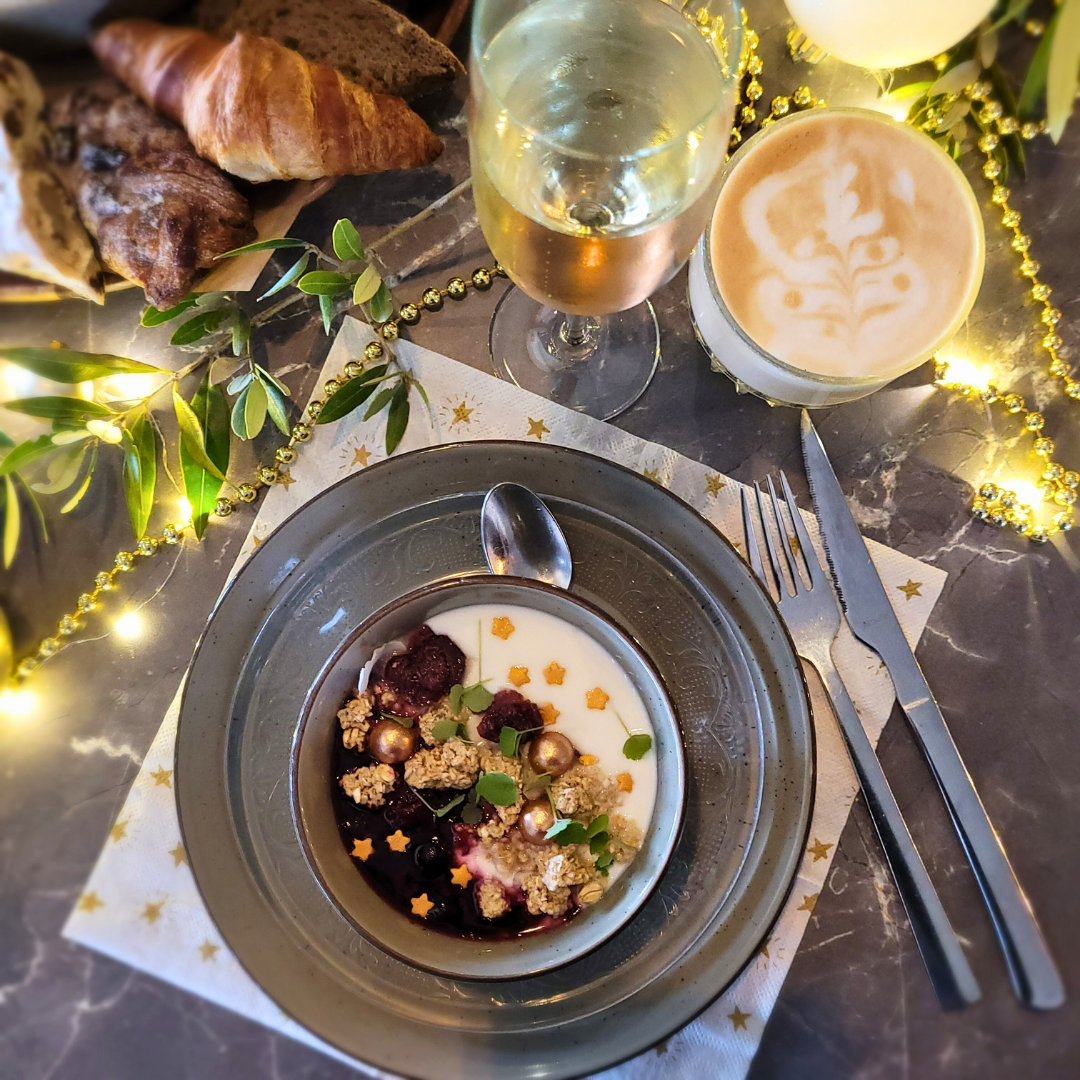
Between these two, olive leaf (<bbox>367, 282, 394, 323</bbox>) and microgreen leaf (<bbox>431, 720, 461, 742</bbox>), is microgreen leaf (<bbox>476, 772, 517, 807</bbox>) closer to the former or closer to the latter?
microgreen leaf (<bbox>431, 720, 461, 742</bbox>)

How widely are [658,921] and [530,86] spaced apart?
22.5 inches

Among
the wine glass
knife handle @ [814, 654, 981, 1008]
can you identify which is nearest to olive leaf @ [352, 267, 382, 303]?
the wine glass

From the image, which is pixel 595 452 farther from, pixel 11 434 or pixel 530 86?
pixel 11 434

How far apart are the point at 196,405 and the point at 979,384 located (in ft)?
2.03

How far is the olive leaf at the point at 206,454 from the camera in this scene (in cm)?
58

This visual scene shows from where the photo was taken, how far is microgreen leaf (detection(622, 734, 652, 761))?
549mm

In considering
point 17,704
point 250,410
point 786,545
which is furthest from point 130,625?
point 786,545

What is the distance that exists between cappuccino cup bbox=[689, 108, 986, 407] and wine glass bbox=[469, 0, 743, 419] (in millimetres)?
107

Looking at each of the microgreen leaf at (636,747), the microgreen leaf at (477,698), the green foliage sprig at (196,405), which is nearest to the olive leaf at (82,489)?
the green foliage sprig at (196,405)

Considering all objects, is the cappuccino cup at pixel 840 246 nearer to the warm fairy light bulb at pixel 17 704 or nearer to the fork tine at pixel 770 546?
the fork tine at pixel 770 546

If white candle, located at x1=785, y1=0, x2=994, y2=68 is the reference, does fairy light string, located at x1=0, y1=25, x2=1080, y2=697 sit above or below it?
below

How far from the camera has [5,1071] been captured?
20.9 inches

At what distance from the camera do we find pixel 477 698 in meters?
0.56

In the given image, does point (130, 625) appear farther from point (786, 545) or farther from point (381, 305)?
point (786, 545)
